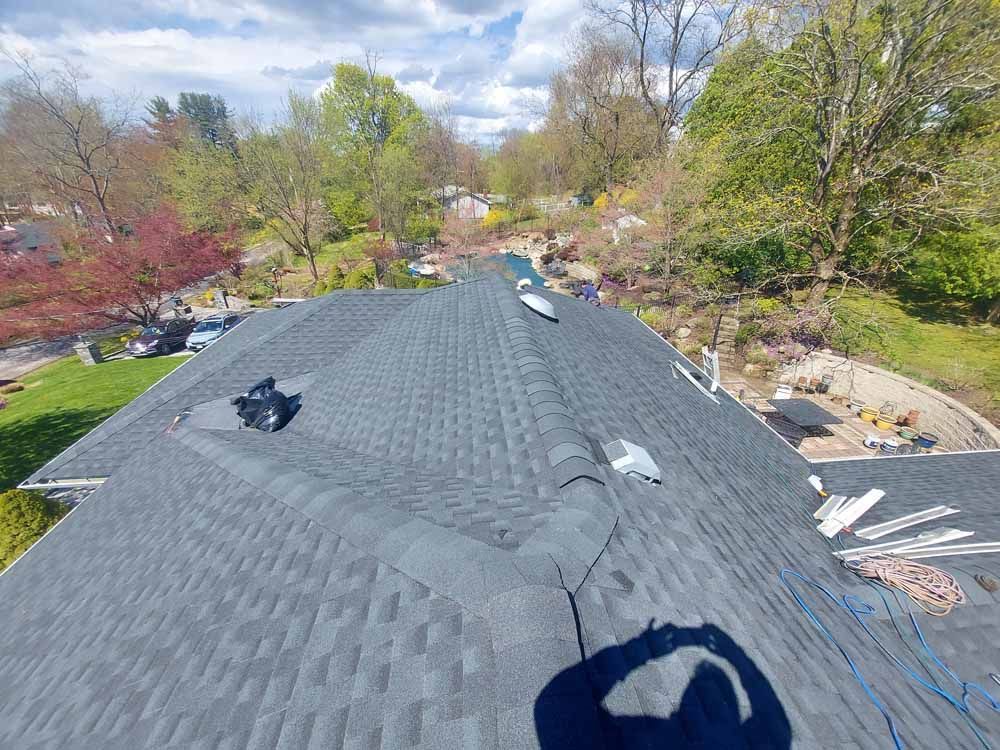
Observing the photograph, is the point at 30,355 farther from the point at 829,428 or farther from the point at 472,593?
the point at 829,428

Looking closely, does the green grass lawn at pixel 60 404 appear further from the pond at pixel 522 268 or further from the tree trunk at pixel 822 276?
the tree trunk at pixel 822 276

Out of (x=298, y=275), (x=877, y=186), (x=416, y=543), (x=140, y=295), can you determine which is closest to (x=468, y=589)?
(x=416, y=543)

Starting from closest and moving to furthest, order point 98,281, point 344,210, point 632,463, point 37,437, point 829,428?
1. point 632,463
2. point 37,437
3. point 829,428
4. point 98,281
5. point 344,210

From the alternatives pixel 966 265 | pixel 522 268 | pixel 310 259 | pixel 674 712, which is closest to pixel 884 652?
pixel 674 712

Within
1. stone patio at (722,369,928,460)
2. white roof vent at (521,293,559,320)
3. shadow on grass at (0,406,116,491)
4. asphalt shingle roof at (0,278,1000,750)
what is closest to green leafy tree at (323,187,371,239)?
shadow on grass at (0,406,116,491)

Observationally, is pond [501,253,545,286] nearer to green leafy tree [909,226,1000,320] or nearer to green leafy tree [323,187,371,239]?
green leafy tree [323,187,371,239]

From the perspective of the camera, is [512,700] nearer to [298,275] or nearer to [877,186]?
[877,186]
